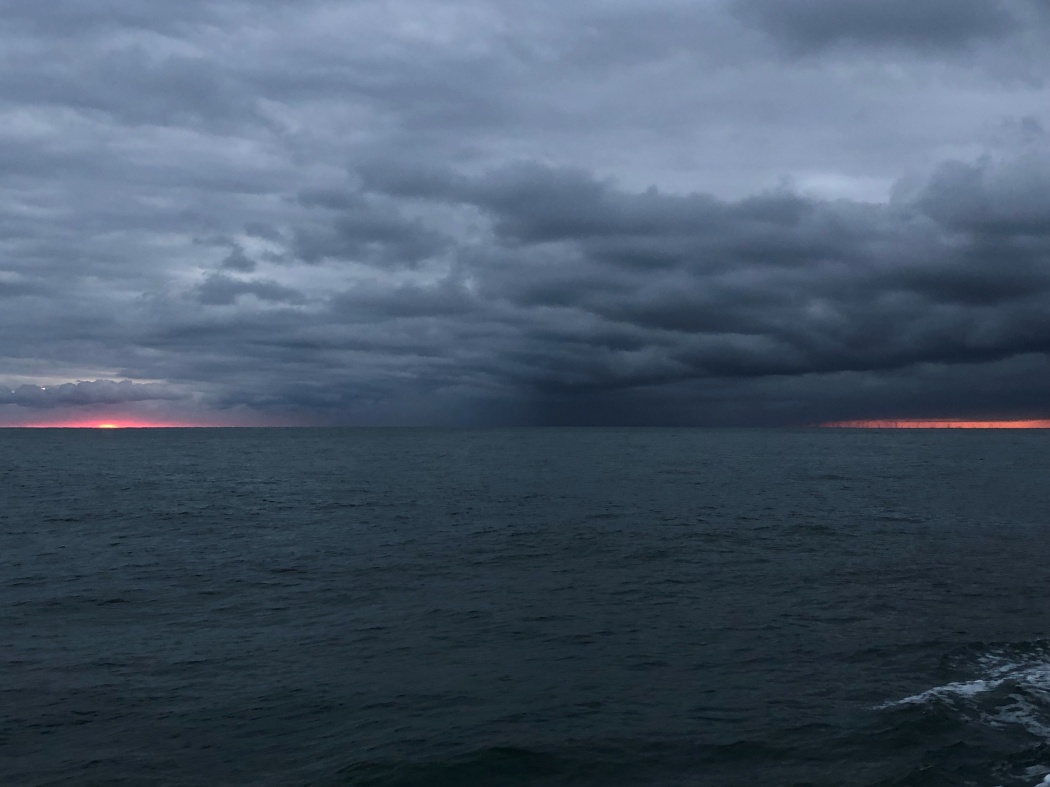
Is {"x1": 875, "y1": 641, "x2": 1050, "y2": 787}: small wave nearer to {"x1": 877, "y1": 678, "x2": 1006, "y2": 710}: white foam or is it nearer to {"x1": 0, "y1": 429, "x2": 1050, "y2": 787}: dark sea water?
{"x1": 877, "y1": 678, "x2": 1006, "y2": 710}: white foam

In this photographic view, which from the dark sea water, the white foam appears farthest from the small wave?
the dark sea water

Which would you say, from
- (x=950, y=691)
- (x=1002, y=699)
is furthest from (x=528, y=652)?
(x=1002, y=699)

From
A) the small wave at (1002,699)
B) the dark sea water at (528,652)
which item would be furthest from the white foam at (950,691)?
the dark sea water at (528,652)

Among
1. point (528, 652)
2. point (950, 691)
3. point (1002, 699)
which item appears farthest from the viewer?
point (528, 652)

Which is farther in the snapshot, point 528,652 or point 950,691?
point 528,652

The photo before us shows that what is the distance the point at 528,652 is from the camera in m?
28.2

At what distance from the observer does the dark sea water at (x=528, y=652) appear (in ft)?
63.8

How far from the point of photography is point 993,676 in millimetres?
24625

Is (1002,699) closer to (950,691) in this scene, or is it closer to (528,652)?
(950,691)

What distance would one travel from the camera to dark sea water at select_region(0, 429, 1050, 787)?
19453 millimetres

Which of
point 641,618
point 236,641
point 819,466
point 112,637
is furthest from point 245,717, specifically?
point 819,466

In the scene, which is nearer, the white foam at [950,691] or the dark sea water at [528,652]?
the dark sea water at [528,652]

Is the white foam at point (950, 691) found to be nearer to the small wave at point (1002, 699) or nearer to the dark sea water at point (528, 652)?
the small wave at point (1002, 699)

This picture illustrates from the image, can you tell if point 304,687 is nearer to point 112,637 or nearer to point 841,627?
point 112,637
